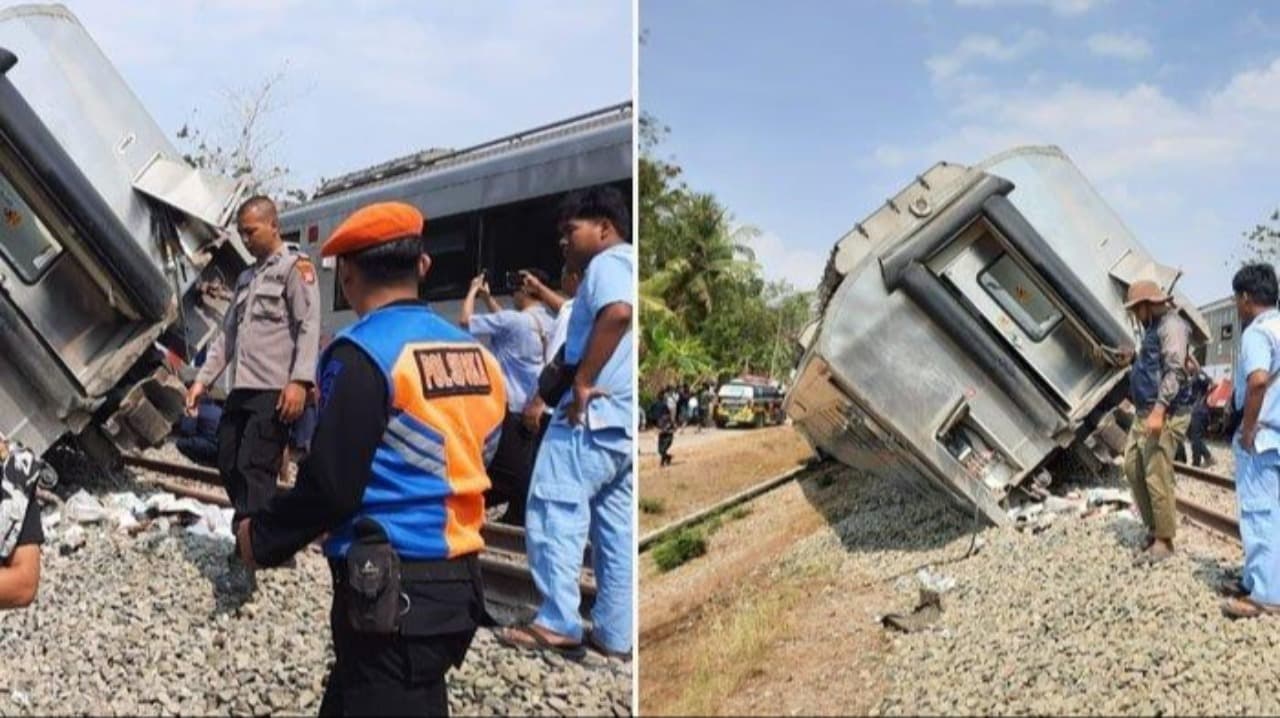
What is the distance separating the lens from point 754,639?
10.8 ft

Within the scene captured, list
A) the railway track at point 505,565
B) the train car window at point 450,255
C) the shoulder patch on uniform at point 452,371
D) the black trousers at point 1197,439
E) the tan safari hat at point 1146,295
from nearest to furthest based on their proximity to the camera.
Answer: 1. the shoulder patch on uniform at point 452,371
2. the railway track at point 505,565
3. the tan safari hat at point 1146,295
4. the train car window at point 450,255
5. the black trousers at point 1197,439

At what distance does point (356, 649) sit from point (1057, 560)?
329 cm

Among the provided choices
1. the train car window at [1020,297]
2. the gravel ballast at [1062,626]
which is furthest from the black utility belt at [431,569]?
the train car window at [1020,297]

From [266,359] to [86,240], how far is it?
7.22 feet

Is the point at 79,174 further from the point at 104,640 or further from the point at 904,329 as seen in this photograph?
the point at 904,329

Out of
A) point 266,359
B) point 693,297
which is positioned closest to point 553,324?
point 266,359

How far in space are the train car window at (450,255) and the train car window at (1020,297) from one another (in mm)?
3507

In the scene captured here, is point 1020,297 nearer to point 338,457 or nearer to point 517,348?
point 517,348

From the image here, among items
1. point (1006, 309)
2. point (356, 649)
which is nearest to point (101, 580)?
point (356, 649)

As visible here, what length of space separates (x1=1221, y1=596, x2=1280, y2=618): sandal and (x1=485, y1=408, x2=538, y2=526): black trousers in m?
2.57

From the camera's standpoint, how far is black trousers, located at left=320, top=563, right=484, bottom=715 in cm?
248

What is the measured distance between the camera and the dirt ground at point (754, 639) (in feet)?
9.24

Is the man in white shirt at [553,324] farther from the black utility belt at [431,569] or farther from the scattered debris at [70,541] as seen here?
the scattered debris at [70,541]

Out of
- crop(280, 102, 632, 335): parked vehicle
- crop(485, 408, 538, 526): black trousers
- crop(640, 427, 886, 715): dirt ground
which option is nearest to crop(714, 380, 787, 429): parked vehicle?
crop(280, 102, 632, 335): parked vehicle
